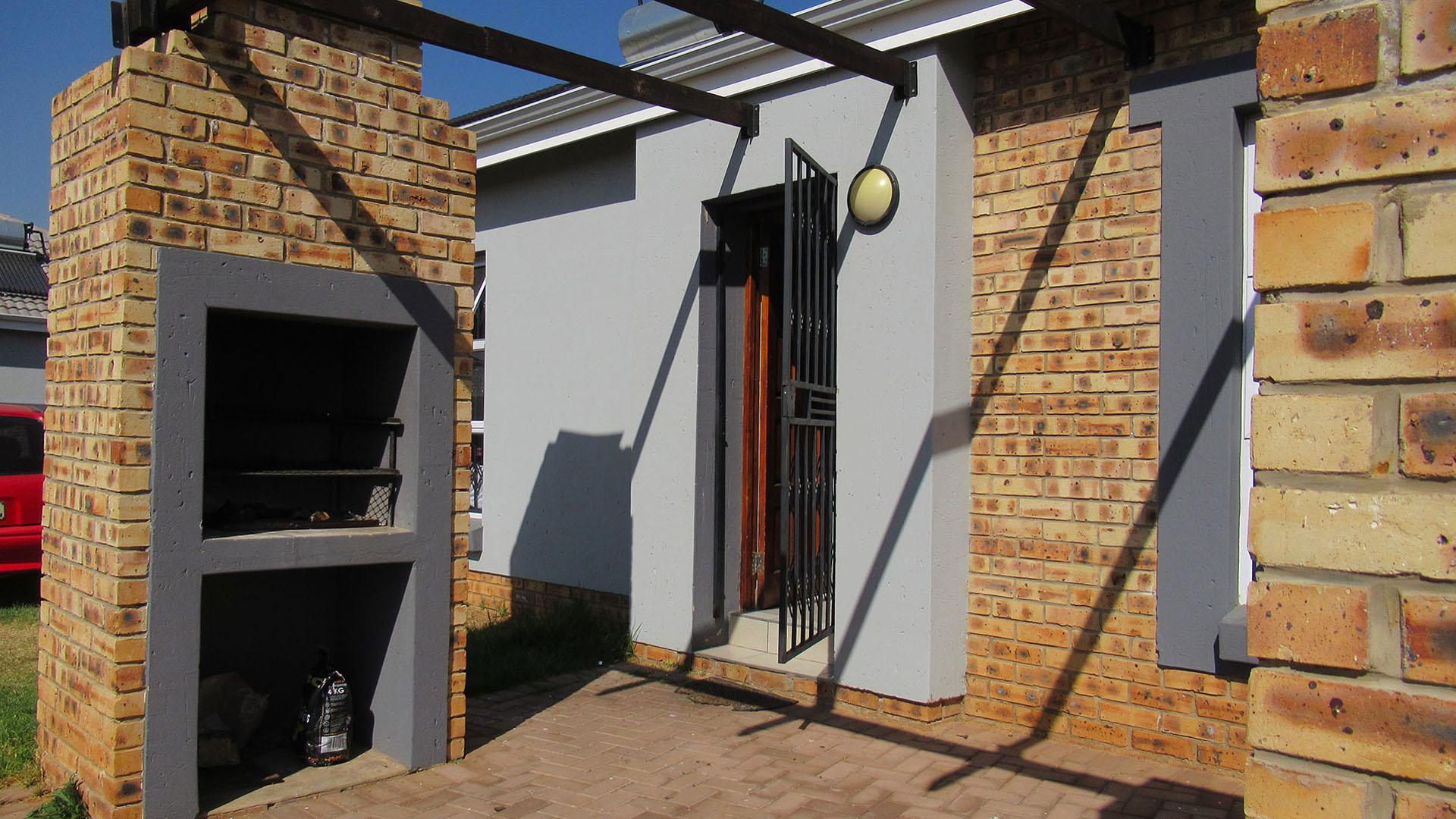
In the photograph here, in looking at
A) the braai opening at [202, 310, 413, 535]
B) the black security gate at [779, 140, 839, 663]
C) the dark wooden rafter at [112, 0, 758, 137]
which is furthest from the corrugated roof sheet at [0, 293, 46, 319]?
the black security gate at [779, 140, 839, 663]

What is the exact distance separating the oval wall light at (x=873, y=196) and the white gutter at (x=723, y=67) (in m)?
0.63

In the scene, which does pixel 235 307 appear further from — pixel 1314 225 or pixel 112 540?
pixel 1314 225

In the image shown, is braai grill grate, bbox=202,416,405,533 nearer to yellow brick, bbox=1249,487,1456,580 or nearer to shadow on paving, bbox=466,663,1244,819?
shadow on paving, bbox=466,663,1244,819

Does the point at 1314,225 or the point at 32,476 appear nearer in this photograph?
the point at 1314,225

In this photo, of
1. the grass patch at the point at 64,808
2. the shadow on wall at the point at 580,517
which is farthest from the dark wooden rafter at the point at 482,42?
the grass patch at the point at 64,808

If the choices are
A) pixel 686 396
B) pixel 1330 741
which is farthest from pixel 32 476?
pixel 1330 741

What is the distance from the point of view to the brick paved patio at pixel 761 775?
418 cm

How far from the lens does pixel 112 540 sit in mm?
3840

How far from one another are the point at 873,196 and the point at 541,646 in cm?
366

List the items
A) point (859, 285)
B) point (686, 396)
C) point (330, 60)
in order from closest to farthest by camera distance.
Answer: point (330, 60) → point (859, 285) → point (686, 396)

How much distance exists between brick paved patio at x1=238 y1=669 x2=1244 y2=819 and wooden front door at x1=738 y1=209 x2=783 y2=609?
47.1 inches

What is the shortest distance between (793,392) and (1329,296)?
365 cm

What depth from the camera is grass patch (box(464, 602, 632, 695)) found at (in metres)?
6.25

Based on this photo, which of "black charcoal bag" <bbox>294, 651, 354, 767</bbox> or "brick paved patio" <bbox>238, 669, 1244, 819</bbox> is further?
"black charcoal bag" <bbox>294, 651, 354, 767</bbox>
